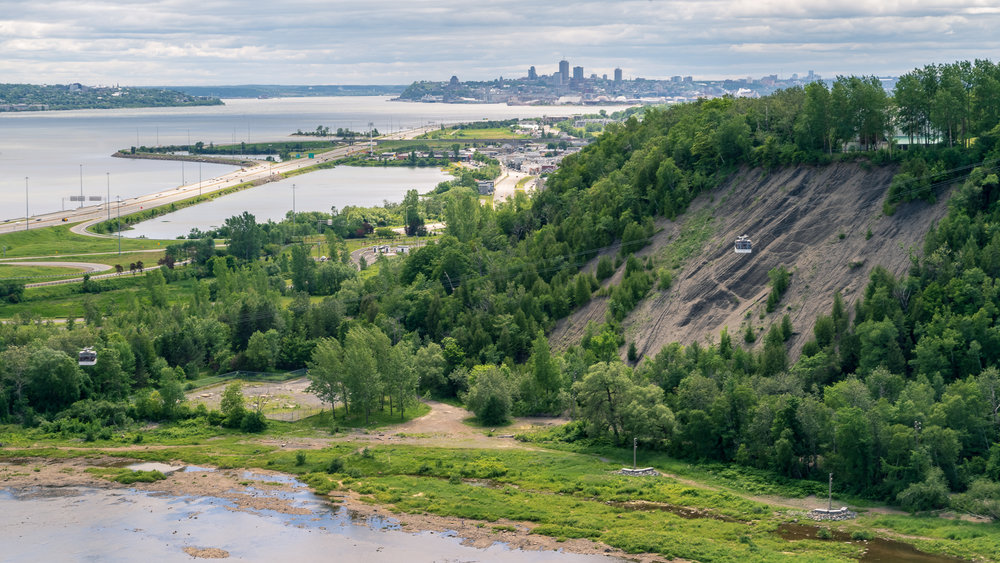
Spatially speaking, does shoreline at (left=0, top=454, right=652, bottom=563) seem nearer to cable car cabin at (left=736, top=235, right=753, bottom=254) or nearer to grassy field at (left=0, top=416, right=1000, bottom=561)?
grassy field at (left=0, top=416, right=1000, bottom=561)

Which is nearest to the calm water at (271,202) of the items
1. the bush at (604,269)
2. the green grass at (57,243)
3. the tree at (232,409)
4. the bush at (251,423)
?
the green grass at (57,243)

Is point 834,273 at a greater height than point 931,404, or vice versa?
point 834,273

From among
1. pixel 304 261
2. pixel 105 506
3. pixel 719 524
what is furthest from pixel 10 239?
pixel 719 524

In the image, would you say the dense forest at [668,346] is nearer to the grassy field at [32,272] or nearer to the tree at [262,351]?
the tree at [262,351]

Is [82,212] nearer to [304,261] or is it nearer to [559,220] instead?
[304,261]

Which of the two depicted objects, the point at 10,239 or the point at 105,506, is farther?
the point at 10,239

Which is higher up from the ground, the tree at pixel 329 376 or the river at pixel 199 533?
the tree at pixel 329 376
